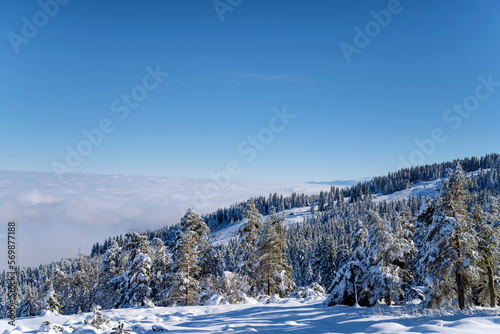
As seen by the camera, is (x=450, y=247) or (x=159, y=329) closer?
(x=159, y=329)

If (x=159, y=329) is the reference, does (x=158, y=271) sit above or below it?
below

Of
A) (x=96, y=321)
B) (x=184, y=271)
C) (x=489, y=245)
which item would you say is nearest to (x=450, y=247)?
(x=489, y=245)

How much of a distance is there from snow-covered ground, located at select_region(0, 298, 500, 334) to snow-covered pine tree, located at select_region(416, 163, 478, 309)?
5.23m

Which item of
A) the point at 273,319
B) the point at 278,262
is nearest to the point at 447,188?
the point at 273,319

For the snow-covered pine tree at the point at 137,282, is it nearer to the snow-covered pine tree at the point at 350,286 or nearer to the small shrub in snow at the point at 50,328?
the snow-covered pine tree at the point at 350,286

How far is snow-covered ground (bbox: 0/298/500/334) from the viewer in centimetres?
948

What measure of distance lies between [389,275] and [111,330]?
18063 millimetres

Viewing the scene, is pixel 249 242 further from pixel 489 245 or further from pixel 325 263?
pixel 325 263

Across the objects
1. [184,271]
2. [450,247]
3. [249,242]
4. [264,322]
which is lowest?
[184,271]

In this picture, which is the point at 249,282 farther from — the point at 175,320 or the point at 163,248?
the point at 175,320

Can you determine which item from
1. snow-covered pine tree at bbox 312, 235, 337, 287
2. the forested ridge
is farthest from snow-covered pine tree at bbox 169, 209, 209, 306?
snow-covered pine tree at bbox 312, 235, 337, 287

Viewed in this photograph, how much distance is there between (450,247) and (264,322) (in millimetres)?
13563

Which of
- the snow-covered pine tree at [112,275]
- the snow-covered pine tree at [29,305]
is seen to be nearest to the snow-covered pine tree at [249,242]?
the snow-covered pine tree at [112,275]

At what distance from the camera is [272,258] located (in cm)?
3097
